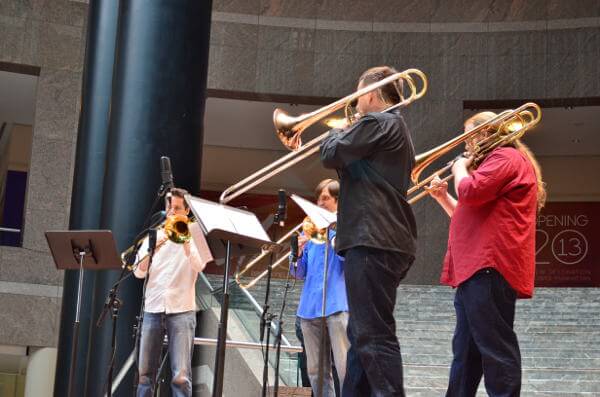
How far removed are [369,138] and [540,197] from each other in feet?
4.49

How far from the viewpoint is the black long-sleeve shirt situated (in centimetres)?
445

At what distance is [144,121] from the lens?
854 centimetres

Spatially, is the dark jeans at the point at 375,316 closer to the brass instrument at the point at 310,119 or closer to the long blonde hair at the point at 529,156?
the brass instrument at the point at 310,119

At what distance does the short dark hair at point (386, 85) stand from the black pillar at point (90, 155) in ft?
16.4

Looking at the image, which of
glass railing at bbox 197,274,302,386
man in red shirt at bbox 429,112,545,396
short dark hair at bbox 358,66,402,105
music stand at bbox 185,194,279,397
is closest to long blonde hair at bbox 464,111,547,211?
man in red shirt at bbox 429,112,545,396

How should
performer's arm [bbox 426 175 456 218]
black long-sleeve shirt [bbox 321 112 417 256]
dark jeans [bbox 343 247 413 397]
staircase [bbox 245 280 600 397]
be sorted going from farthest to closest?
1. staircase [bbox 245 280 600 397]
2. performer's arm [bbox 426 175 456 218]
3. black long-sleeve shirt [bbox 321 112 417 256]
4. dark jeans [bbox 343 247 413 397]

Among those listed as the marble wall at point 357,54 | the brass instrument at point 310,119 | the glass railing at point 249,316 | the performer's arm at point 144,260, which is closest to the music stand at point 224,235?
the brass instrument at point 310,119

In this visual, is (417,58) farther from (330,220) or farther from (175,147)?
(330,220)

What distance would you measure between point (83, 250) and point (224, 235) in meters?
1.92

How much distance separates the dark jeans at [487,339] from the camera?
4629mm

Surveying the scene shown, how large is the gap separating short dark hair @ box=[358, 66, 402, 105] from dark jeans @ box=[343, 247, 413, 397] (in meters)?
0.90

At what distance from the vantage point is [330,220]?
5.32m

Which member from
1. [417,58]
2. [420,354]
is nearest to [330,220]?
[420,354]

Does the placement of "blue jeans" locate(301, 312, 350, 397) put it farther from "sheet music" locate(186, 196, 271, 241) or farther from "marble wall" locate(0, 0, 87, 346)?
"marble wall" locate(0, 0, 87, 346)
